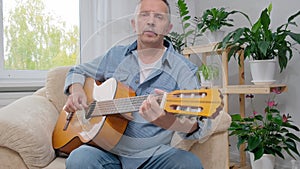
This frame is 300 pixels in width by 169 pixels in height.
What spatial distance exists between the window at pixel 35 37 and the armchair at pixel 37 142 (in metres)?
0.78

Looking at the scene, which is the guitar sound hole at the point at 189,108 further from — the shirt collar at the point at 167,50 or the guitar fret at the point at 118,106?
the shirt collar at the point at 167,50

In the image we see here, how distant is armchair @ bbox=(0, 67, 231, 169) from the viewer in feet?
3.47

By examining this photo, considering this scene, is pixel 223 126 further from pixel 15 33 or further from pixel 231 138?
pixel 15 33

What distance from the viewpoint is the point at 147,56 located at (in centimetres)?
106

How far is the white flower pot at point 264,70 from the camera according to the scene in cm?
172

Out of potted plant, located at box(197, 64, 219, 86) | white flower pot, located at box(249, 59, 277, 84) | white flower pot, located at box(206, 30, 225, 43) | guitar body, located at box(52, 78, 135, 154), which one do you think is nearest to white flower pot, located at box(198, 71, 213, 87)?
potted plant, located at box(197, 64, 219, 86)

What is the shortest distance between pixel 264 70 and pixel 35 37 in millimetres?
1491

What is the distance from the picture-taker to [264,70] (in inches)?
68.4

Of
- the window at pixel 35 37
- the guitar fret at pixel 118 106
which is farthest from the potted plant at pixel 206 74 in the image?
the window at pixel 35 37

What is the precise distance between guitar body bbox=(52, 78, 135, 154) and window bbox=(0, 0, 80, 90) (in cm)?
93

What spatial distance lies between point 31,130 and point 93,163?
11.7 inches

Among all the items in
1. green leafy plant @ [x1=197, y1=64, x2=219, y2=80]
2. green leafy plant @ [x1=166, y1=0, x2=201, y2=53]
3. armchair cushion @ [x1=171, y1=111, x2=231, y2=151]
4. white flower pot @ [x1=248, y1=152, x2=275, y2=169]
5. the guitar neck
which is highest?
green leafy plant @ [x1=166, y1=0, x2=201, y2=53]

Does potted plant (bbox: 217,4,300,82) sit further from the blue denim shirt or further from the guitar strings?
the guitar strings

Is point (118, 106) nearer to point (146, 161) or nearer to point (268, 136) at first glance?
point (146, 161)
